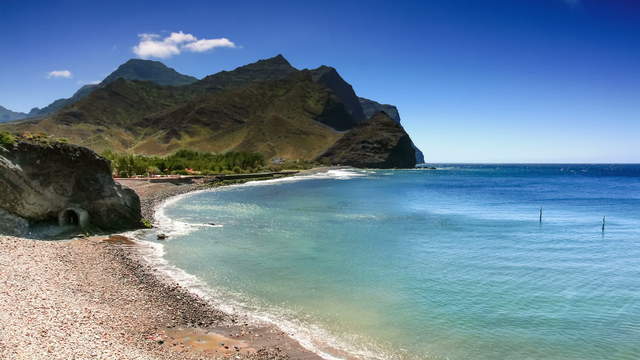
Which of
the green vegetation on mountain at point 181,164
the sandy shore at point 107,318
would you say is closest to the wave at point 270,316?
the sandy shore at point 107,318

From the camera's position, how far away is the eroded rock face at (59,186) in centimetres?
2659

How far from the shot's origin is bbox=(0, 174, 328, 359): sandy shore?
11898mm

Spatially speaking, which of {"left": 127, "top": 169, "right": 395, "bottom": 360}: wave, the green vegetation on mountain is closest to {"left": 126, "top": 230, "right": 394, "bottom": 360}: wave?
{"left": 127, "top": 169, "right": 395, "bottom": 360}: wave

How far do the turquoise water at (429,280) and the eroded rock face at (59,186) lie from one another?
5.02m

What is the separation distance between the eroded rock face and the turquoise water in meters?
5.02

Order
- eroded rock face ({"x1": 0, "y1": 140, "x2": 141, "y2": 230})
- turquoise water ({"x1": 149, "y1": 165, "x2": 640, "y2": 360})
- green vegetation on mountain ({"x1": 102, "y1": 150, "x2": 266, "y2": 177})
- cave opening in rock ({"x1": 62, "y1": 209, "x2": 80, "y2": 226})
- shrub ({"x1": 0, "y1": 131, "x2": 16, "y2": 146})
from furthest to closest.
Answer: green vegetation on mountain ({"x1": 102, "y1": 150, "x2": 266, "y2": 177}) < cave opening in rock ({"x1": 62, "y1": 209, "x2": 80, "y2": 226}) < shrub ({"x1": 0, "y1": 131, "x2": 16, "y2": 146}) < eroded rock face ({"x1": 0, "y1": 140, "x2": 141, "y2": 230}) < turquoise water ({"x1": 149, "y1": 165, "x2": 640, "y2": 360})

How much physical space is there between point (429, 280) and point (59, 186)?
25221mm

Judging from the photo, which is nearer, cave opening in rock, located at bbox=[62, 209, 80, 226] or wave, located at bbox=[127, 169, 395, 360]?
wave, located at bbox=[127, 169, 395, 360]

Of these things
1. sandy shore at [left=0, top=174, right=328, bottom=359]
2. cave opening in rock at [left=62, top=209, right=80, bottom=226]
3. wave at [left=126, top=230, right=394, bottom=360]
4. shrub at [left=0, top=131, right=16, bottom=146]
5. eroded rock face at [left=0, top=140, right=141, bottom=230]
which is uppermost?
shrub at [left=0, top=131, right=16, bottom=146]

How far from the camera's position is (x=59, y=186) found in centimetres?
2939

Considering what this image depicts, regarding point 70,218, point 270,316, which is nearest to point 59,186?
point 70,218

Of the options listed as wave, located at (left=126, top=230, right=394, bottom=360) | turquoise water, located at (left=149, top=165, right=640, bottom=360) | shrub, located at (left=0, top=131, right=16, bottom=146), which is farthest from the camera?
shrub, located at (left=0, top=131, right=16, bottom=146)

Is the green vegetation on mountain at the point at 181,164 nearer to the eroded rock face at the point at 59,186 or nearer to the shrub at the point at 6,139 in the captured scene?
the eroded rock face at the point at 59,186

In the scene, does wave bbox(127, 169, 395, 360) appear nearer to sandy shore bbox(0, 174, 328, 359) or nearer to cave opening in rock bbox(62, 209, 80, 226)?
sandy shore bbox(0, 174, 328, 359)
